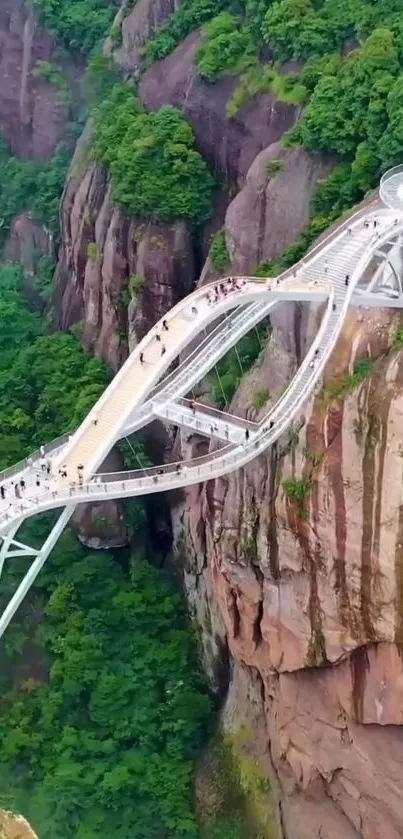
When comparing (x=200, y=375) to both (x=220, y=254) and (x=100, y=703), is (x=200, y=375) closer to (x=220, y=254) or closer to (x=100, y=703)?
(x=220, y=254)

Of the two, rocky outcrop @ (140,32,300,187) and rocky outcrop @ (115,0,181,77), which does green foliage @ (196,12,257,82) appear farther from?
rocky outcrop @ (115,0,181,77)

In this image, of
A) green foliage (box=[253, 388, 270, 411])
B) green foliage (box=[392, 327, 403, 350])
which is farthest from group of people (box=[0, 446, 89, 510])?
green foliage (box=[392, 327, 403, 350])

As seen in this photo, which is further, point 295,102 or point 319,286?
point 295,102

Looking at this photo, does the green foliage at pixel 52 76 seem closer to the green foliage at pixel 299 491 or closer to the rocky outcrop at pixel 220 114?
the rocky outcrop at pixel 220 114

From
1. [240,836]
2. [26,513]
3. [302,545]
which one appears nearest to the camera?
[26,513]

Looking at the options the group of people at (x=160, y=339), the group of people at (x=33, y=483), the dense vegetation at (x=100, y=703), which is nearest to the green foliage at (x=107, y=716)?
the dense vegetation at (x=100, y=703)

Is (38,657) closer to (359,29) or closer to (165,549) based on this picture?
(165,549)

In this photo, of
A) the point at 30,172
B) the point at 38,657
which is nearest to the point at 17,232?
the point at 30,172
